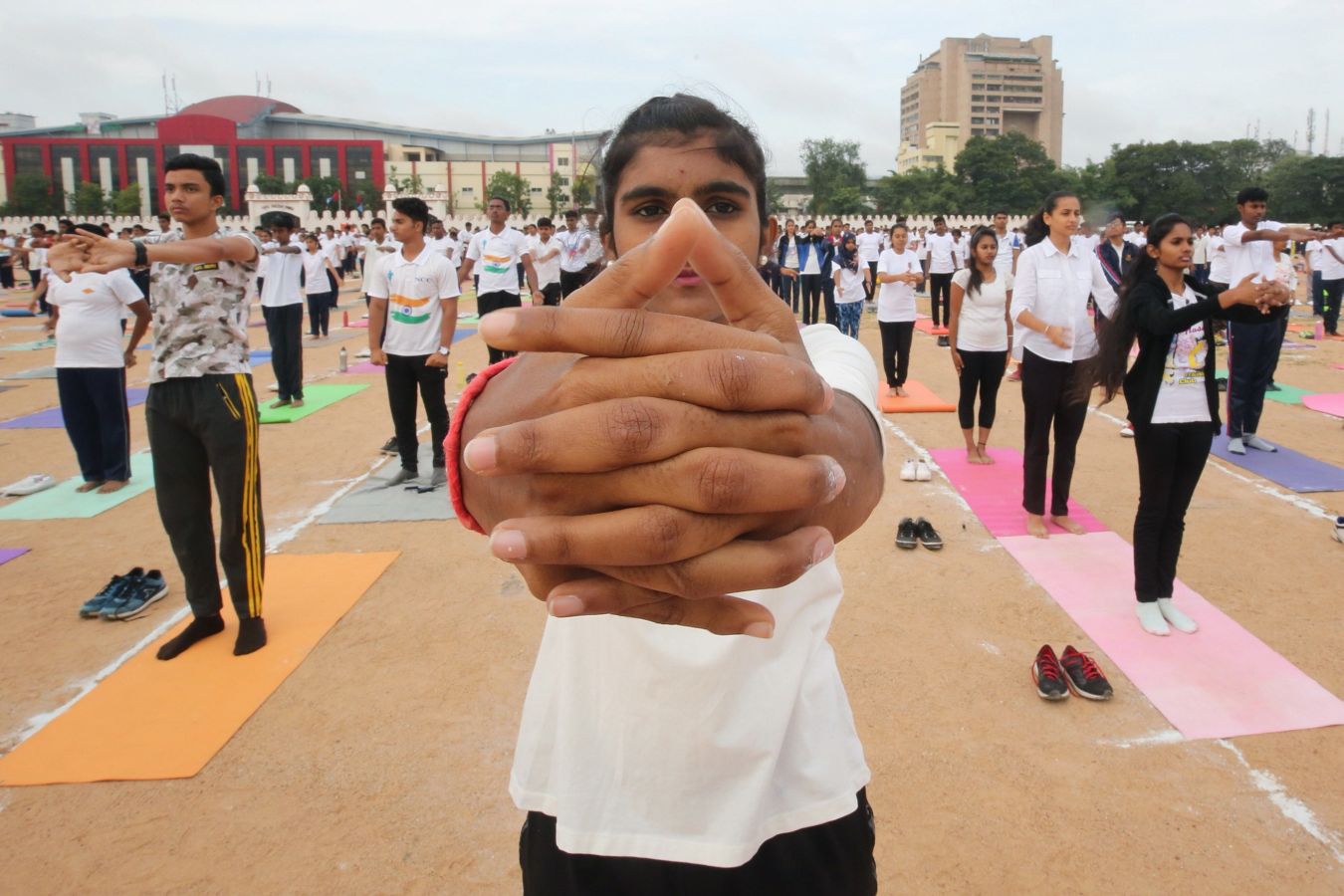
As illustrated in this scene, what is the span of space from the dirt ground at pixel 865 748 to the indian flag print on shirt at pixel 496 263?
18.0ft

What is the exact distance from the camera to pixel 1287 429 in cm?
820

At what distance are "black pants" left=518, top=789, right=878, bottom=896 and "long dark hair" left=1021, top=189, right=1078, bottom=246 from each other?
5.32 metres

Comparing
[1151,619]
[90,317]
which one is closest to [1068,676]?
[1151,619]

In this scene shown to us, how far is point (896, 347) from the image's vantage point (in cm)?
927

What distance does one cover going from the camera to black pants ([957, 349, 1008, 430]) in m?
6.96

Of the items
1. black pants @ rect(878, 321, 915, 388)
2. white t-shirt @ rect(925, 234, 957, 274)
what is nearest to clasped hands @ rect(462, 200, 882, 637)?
black pants @ rect(878, 321, 915, 388)

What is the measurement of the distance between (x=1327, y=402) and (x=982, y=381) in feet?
17.4

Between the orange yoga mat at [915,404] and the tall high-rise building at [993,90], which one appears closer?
the orange yoga mat at [915,404]

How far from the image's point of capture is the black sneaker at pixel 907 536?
534 centimetres

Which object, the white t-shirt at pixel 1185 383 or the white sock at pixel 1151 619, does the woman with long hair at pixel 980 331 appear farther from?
the white sock at pixel 1151 619

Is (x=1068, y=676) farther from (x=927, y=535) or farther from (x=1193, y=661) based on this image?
(x=927, y=535)

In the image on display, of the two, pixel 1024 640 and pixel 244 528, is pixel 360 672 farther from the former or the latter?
pixel 1024 640

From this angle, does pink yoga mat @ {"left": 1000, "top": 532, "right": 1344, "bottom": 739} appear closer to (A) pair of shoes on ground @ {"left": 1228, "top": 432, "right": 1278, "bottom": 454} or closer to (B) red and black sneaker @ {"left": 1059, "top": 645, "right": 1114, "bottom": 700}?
(B) red and black sneaker @ {"left": 1059, "top": 645, "right": 1114, "bottom": 700}

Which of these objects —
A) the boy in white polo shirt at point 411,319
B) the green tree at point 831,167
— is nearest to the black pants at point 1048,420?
the boy in white polo shirt at point 411,319
